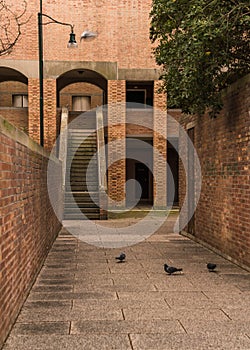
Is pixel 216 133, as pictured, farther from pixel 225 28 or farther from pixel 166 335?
pixel 166 335

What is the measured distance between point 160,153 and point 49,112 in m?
6.09

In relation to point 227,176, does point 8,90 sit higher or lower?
higher

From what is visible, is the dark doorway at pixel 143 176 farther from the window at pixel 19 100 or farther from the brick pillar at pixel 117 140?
the brick pillar at pixel 117 140

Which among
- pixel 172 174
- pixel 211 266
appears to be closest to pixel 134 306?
pixel 211 266

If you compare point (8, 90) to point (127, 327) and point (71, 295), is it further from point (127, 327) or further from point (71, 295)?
point (127, 327)

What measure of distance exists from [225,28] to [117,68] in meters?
16.7

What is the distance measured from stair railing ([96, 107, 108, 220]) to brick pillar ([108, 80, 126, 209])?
62 centimetres

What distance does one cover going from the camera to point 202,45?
8.74m

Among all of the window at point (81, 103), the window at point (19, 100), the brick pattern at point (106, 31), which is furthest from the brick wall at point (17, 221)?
the window at point (19, 100)

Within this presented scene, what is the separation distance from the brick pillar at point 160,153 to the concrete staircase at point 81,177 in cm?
323

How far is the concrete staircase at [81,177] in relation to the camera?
2005cm

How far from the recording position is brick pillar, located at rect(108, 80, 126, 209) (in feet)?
80.5

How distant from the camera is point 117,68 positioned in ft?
81.8

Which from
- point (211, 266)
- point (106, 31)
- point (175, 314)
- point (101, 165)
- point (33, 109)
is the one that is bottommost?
point (175, 314)
